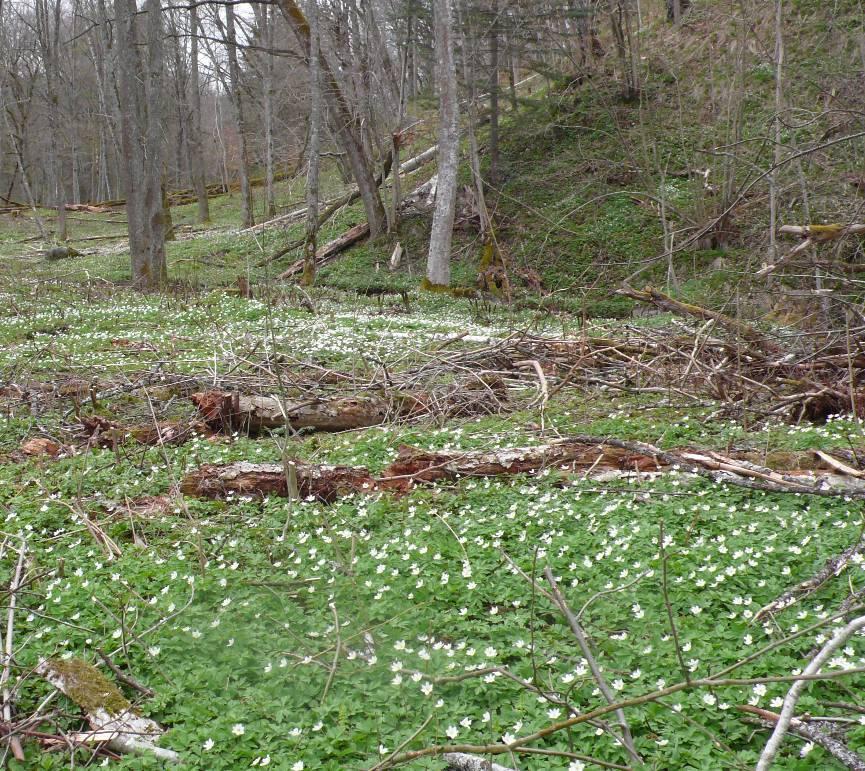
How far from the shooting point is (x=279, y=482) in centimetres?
621

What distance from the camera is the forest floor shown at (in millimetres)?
3088

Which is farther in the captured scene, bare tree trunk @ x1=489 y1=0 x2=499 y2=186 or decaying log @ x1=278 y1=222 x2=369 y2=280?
decaying log @ x1=278 y1=222 x2=369 y2=280

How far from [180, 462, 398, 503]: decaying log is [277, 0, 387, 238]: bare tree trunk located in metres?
19.5

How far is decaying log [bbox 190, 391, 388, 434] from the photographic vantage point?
8.06 meters

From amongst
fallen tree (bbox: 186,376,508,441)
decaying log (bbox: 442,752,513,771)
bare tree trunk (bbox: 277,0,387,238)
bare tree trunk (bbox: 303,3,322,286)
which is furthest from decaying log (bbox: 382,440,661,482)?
bare tree trunk (bbox: 277,0,387,238)

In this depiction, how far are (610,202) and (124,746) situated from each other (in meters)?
24.1

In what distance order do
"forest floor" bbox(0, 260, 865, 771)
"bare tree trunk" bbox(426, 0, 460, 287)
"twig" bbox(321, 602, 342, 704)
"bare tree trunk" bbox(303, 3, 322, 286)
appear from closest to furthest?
1. "forest floor" bbox(0, 260, 865, 771)
2. "twig" bbox(321, 602, 342, 704)
3. "bare tree trunk" bbox(426, 0, 460, 287)
4. "bare tree trunk" bbox(303, 3, 322, 286)

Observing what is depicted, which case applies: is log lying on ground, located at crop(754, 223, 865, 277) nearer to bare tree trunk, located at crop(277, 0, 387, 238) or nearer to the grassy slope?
the grassy slope

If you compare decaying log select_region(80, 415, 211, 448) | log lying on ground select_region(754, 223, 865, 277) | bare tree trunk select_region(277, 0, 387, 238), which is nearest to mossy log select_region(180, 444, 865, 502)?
decaying log select_region(80, 415, 211, 448)

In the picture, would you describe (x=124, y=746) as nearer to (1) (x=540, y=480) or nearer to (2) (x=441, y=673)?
(2) (x=441, y=673)

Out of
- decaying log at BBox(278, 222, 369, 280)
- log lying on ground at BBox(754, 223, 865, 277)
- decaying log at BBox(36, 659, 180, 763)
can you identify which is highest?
decaying log at BBox(278, 222, 369, 280)

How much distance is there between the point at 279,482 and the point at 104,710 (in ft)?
9.44

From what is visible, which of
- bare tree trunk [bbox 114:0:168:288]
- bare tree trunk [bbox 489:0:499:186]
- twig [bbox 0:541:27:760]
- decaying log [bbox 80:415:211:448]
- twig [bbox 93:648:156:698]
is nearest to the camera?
twig [bbox 0:541:27:760]

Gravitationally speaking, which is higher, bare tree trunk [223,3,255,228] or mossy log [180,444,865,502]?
bare tree trunk [223,3,255,228]
